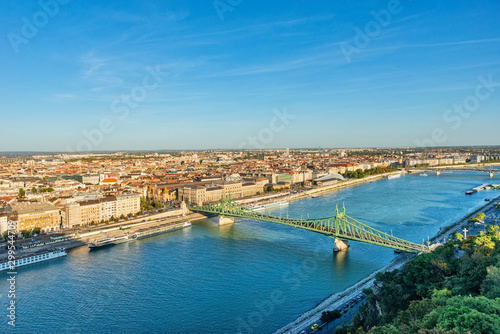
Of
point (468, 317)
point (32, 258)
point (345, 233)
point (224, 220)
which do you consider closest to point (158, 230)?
point (224, 220)

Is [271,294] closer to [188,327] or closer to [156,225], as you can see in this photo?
[188,327]

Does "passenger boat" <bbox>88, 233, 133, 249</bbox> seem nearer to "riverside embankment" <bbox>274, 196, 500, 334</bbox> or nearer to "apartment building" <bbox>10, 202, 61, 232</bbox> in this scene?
"apartment building" <bbox>10, 202, 61, 232</bbox>

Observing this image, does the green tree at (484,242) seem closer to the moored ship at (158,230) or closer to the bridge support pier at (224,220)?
the bridge support pier at (224,220)

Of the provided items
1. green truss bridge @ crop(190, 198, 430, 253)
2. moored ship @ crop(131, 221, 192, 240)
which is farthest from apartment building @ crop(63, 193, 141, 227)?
green truss bridge @ crop(190, 198, 430, 253)

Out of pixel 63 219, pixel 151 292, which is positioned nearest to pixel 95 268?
pixel 151 292

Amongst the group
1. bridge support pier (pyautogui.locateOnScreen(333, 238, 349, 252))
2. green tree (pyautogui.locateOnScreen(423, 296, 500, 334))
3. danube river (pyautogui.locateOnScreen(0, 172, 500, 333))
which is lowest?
danube river (pyautogui.locateOnScreen(0, 172, 500, 333))

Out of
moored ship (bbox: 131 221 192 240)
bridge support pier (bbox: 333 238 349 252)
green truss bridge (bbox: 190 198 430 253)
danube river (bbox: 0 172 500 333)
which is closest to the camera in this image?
danube river (bbox: 0 172 500 333)
